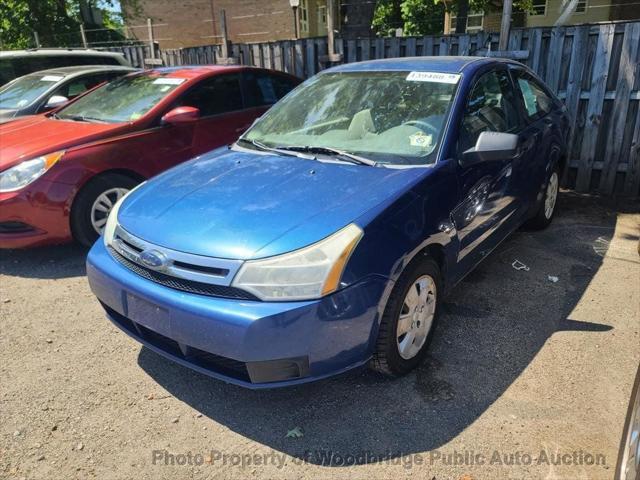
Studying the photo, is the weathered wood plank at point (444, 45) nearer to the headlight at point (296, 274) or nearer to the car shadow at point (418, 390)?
the car shadow at point (418, 390)

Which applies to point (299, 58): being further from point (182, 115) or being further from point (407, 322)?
point (407, 322)

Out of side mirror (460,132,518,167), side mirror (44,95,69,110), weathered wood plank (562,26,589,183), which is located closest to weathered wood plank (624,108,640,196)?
weathered wood plank (562,26,589,183)

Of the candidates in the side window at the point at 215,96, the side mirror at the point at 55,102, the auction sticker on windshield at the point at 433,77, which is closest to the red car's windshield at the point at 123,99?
the side window at the point at 215,96

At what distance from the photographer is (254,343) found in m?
2.19

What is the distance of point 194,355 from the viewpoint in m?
2.47

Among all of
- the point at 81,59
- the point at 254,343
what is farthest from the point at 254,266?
the point at 81,59

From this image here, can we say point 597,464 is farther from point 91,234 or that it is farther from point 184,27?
point 184,27

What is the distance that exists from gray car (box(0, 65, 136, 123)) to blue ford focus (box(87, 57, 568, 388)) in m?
4.11

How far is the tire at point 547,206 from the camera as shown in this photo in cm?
473

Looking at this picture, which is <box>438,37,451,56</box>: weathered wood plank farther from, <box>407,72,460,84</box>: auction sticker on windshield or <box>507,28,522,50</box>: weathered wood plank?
<box>407,72,460,84</box>: auction sticker on windshield

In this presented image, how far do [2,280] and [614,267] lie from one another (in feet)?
16.4

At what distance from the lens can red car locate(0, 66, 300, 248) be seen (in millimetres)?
4156

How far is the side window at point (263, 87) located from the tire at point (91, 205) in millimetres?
1879

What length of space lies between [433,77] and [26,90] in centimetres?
583
